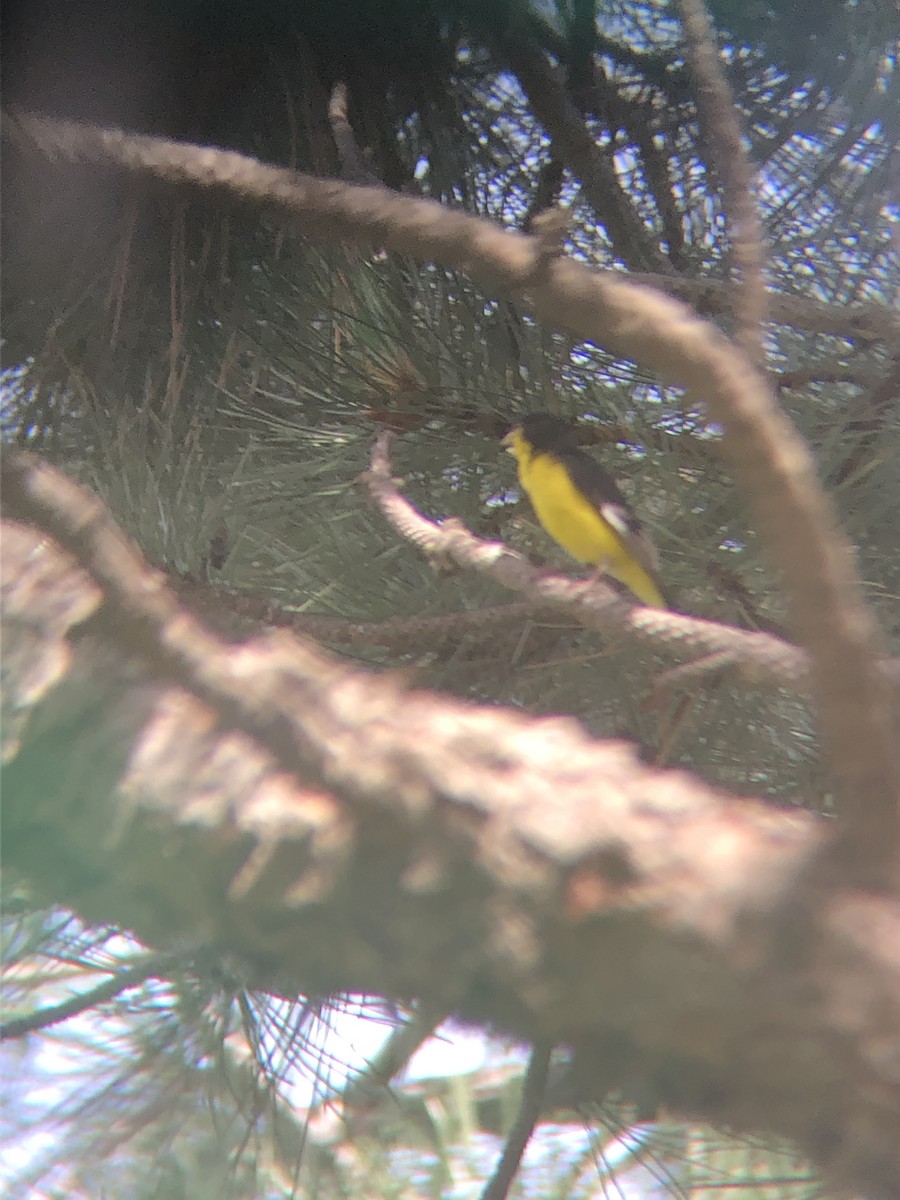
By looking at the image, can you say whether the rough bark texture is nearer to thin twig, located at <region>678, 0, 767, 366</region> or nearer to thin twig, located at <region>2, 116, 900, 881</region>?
thin twig, located at <region>2, 116, 900, 881</region>

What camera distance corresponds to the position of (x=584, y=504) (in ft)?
1.70

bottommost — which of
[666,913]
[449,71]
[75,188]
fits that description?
[666,913]

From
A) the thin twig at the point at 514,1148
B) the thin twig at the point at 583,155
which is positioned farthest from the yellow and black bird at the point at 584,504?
the thin twig at the point at 514,1148

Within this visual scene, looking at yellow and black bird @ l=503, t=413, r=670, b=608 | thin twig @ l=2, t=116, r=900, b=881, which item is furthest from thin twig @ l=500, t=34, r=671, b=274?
thin twig @ l=2, t=116, r=900, b=881

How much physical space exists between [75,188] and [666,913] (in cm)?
49

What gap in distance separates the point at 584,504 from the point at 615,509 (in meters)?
0.03

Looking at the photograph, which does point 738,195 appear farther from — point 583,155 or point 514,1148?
point 514,1148

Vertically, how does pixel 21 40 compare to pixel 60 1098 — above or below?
above

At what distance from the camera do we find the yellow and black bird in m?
0.52

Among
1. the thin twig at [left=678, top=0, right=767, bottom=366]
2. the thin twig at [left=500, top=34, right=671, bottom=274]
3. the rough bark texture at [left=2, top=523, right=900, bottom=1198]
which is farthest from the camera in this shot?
the thin twig at [left=500, top=34, right=671, bottom=274]

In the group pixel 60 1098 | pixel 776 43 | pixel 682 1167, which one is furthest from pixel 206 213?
pixel 682 1167

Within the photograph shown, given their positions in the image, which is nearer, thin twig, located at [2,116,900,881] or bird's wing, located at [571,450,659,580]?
thin twig, located at [2,116,900,881]

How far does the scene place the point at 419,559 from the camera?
0.55 metres

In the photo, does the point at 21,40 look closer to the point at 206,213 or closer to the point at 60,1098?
the point at 206,213
